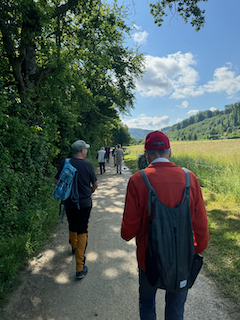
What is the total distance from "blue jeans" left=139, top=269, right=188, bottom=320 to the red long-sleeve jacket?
21cm

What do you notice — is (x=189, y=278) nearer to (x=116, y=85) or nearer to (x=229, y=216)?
(x=229, y=216)

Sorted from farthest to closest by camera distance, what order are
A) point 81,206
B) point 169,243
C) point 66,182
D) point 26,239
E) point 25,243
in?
point 26,239
point 25,243
point 81,206
point 66,182
point 169,243

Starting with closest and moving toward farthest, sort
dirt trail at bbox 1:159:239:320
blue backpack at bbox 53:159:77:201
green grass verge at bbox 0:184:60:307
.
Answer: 1. dirt trail at bbox 1:159:239:320
2. green grass verge at bbox 0:184:60:307
3. blue backpack at bbox 53:159:77:201

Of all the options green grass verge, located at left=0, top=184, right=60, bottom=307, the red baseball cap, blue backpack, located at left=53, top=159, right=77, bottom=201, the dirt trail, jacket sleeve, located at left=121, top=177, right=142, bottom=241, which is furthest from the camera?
blue backpack, located at left=53, top=159, right=77, bottom=201

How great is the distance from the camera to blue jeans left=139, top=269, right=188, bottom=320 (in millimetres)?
1655

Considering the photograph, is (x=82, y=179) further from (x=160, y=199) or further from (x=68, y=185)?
(x=160, y=199)

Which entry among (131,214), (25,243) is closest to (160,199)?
(131,214)

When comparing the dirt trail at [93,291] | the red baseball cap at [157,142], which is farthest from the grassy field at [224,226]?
the red baseball cap at [157,142]

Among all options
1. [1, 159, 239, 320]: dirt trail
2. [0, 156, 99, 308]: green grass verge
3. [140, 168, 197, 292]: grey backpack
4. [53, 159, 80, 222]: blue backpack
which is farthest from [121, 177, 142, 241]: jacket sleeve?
[0, 156, 99, 308]: green grass verge

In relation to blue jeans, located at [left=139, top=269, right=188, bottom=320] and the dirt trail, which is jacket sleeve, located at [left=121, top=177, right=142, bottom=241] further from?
the dirt trail

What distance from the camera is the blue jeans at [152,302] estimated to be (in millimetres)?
1655

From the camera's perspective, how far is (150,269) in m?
1.50

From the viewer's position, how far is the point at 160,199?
4.84ft

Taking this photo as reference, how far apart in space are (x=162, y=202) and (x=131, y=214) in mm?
300
